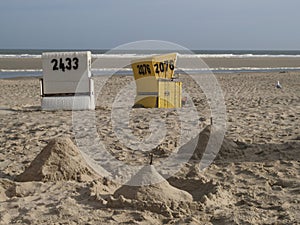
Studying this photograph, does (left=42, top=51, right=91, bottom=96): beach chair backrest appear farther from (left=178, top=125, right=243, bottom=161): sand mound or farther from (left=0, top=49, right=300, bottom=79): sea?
(left=0, top=49, right=300, bottom=79): sea

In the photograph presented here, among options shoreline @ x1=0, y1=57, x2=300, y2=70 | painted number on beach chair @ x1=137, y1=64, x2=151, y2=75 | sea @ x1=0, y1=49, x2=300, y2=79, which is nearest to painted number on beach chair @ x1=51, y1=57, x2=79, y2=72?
painted number on beach chair @ x1=137, y1=64, x2=151, y2=75

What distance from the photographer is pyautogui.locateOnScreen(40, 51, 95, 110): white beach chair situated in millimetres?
12109

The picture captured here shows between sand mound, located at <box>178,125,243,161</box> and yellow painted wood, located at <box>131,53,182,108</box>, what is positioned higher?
yellow painted wood, located at <box>131,53,182,108</box>

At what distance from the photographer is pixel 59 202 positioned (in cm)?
477

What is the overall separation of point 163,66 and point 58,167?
7104mm

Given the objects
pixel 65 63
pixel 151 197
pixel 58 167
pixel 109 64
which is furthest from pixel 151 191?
pixel 109 64

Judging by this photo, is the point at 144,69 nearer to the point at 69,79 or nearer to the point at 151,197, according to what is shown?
the point at 69,79

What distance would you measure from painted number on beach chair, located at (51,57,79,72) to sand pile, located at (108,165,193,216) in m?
7.57

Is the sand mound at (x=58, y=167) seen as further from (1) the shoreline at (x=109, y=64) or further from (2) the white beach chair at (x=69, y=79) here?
(1) the shoreline at (x=109, y=64)

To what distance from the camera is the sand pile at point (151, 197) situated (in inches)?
181

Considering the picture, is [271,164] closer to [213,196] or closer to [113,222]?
[213,196]

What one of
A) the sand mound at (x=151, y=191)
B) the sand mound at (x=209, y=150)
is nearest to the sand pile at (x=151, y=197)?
the sand mound at (x=151, y=191)

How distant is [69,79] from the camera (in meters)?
12.2

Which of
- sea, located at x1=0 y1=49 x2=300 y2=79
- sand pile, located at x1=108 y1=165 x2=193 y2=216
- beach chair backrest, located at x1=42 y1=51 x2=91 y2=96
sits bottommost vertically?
sea, located at x1=0 y1=49 x2=300 y2=79
